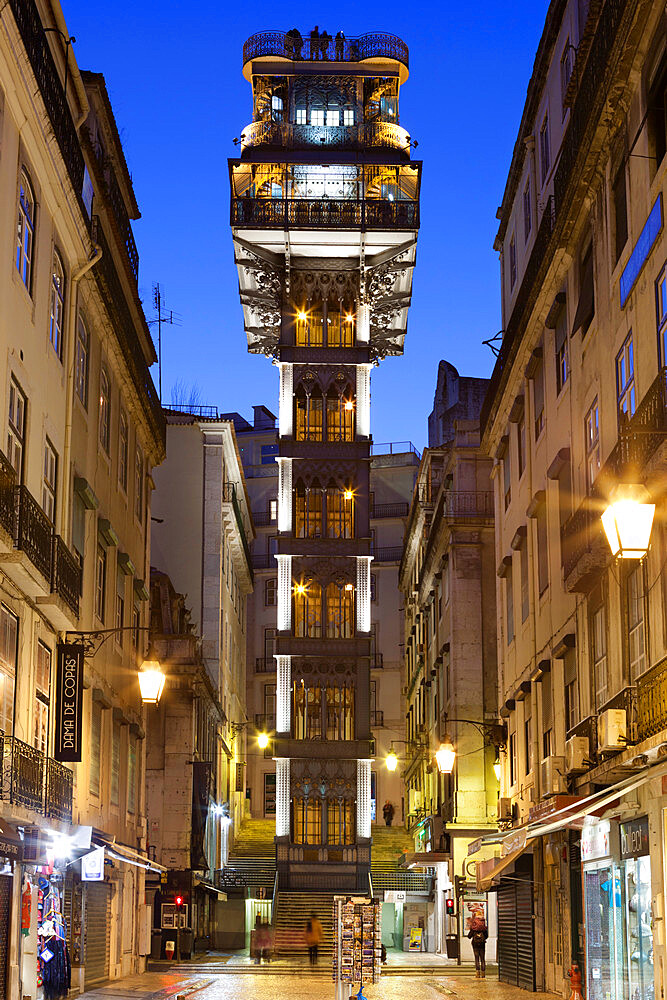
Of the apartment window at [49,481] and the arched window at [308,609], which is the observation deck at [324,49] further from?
the apartment window at [49,481]

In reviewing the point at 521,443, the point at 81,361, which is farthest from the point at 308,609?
the point at 81,361

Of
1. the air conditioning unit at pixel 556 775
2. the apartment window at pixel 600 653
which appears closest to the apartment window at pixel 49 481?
the apartment window at pixel 600 653

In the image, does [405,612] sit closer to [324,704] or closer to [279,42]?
[324,704]

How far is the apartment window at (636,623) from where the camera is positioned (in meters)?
18.1

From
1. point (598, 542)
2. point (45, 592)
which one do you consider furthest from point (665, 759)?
point (45, 592)

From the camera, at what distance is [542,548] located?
28141mm

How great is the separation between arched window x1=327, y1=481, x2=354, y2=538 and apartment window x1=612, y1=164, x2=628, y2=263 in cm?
3560

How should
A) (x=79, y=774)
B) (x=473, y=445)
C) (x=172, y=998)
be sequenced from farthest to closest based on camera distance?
(x=473, y=445)
(x=79, y=774)
(x=172, y=998)

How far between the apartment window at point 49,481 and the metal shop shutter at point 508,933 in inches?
503

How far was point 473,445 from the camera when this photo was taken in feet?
158

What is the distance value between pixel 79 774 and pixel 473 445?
80.8 feet

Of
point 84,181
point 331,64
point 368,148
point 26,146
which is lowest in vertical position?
point 26,146

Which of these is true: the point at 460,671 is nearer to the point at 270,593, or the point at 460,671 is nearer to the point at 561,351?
the point at 561,351

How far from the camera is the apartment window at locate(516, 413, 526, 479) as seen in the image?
3075 cm
